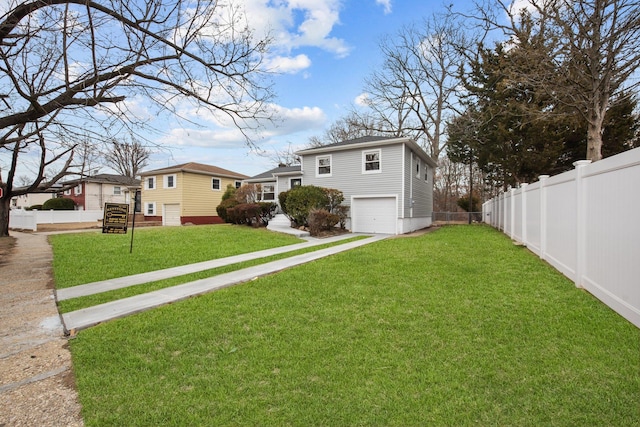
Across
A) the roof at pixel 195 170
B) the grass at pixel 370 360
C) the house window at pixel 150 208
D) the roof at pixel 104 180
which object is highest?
the roof at pixel 195 170

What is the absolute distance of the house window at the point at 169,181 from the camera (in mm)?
25575

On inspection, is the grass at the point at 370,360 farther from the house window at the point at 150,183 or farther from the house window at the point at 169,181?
the house window at the point at 150,183

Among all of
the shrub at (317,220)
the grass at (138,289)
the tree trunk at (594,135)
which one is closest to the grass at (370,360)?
the grass at (138,289)

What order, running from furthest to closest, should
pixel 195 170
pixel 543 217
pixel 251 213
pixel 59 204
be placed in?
pixel 59 204, pixel 195 170, pixel 251 213, pixel 543 217

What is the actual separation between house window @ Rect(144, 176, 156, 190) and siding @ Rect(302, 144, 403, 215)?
14.5m

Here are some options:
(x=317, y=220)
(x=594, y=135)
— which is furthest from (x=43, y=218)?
(x=594, y=135)

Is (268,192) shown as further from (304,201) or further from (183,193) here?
(304,201)

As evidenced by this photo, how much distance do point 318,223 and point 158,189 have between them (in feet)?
57.6

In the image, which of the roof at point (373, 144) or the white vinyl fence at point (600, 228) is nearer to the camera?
the white vinyl fence at point (600, 228)

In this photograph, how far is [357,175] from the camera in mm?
17250

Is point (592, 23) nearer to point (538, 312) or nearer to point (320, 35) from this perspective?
point (320, 35)

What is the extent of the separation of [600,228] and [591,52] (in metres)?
9.00

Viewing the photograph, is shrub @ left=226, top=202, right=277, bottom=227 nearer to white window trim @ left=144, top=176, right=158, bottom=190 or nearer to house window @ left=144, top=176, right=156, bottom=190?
white window trim @ left=144, top=176, right=158, bottom=190

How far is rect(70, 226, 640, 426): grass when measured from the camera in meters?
2.42
